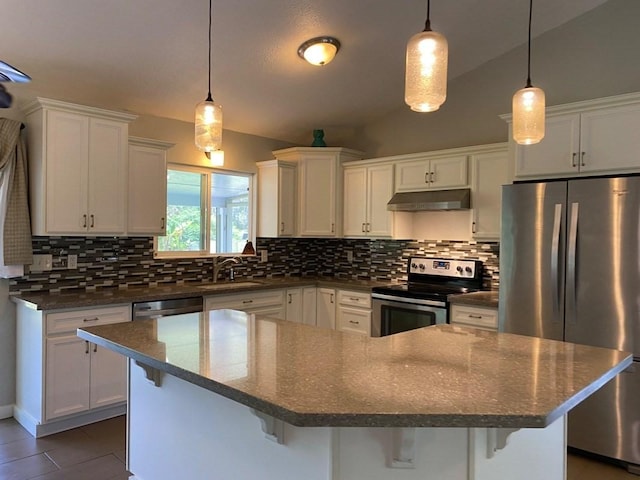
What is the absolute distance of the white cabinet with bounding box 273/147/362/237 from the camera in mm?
4758

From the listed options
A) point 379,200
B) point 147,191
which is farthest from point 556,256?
point 147,191

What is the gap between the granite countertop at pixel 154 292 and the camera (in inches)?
122

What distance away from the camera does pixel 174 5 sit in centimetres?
276

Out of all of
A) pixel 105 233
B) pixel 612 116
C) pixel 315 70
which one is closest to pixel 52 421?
pixel 105 233

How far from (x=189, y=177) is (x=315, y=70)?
1571 mm

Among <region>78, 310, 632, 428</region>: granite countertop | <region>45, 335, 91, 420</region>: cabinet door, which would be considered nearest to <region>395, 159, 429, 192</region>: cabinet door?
<region>78, 310, 632, 428</region>: granite countertop

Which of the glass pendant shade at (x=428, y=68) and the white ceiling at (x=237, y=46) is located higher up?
the white ceiling at (x=237, y=46)

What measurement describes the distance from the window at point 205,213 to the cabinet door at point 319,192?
595mm

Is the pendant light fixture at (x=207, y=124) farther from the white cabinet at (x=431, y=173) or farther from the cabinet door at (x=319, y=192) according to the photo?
the cabinet door at (x=319, y=192)

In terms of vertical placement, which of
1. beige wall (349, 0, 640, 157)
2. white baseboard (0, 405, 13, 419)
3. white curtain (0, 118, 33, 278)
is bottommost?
white baseboard (0, 405, 13, 419)

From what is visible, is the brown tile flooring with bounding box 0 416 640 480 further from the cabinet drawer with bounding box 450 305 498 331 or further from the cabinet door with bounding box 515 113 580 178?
the cabinet door with bounding box 515 113 580 178

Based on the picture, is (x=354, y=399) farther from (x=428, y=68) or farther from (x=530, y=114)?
(x=530, y=114)

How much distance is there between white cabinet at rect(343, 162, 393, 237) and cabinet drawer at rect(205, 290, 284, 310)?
3.26 feet

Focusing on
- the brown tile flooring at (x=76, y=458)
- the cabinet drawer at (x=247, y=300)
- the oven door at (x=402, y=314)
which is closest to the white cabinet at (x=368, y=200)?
the oven door at (x=402, y=314)
